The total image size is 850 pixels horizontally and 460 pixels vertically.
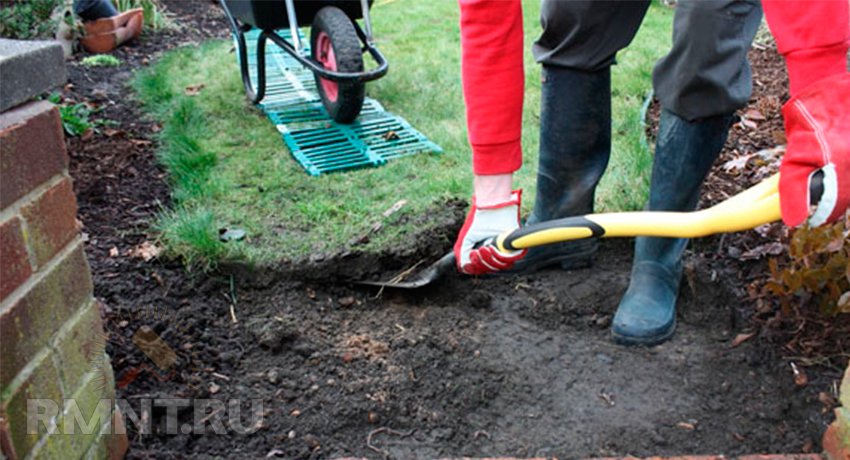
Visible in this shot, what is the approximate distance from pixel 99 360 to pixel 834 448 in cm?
137

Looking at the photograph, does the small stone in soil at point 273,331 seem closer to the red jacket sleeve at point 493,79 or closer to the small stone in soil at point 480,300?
the small stone in soil at point 480,300

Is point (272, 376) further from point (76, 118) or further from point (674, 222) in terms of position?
point (76, 118)

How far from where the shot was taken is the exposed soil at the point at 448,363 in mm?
1719

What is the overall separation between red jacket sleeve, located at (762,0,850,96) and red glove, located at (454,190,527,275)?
2.45 feet

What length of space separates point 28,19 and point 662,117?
161 inches

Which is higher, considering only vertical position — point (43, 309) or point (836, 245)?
point (43, 309)

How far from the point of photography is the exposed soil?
172 cm

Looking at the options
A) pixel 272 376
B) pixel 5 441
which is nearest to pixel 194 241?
pixel 272 376

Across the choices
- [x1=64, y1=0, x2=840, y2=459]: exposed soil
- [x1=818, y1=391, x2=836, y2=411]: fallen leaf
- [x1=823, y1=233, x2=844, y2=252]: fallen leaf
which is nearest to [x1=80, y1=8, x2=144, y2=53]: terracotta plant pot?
[x1=64, y1=0, x2=840, y2=459]: exposed soil

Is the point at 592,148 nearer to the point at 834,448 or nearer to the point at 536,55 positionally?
the point at 536,55

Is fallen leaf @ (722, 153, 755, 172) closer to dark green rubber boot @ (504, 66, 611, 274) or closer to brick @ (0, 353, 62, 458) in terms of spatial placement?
dark green rubber boot @ (504, 66, 611, 274)

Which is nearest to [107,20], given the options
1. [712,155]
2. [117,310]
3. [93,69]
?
[93,69]

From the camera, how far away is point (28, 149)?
121cm

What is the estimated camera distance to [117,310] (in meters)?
2.08
